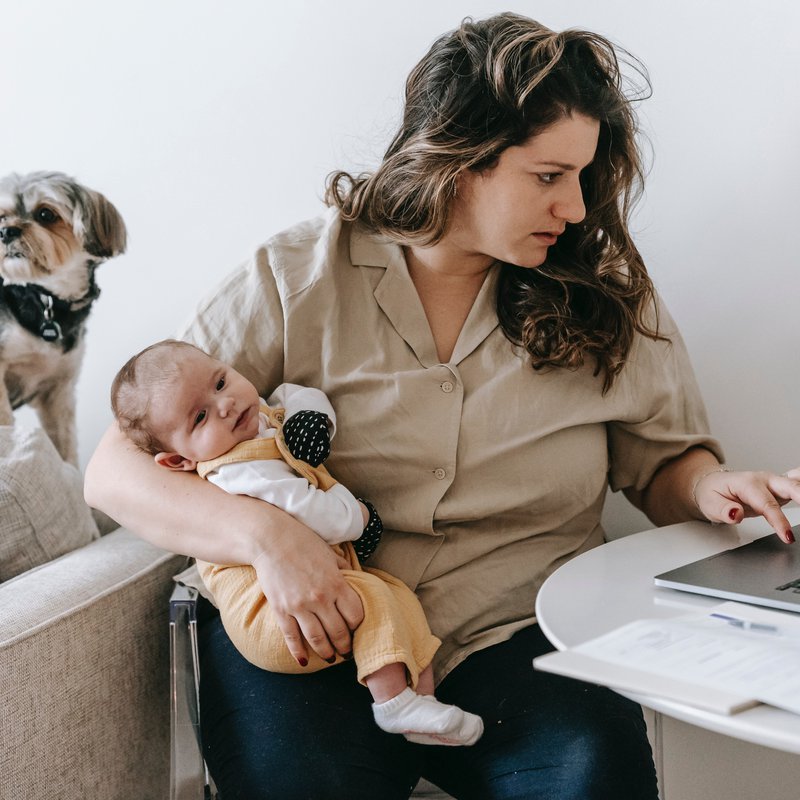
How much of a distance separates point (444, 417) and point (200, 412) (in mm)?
336

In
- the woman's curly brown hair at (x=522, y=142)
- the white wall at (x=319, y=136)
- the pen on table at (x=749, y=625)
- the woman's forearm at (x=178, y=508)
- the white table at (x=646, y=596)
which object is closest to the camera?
the white table at (x=646, y=596)

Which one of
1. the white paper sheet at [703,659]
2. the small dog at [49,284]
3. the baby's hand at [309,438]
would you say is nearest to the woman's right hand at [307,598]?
the baby's hand at [309,438]

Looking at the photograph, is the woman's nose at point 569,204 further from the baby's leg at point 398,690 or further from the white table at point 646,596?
the baby's leg at point 398,690

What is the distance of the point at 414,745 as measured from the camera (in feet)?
3.83

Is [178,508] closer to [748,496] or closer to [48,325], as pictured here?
[748,496]

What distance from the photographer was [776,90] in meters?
1.53

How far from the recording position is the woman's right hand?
3.63ft

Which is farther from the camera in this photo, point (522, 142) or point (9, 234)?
point (9, 234)

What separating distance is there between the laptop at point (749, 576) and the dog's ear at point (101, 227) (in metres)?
1.32

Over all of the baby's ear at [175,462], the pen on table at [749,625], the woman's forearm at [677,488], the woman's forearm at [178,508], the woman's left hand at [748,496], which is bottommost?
the woman's forearm at [677,488]

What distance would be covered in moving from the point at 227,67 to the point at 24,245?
52 centimetres

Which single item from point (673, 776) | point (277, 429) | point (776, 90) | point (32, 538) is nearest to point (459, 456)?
point (277, 429)

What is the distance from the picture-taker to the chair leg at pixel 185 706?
125cm

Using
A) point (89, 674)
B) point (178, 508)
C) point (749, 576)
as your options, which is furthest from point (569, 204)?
point (89, 674)
